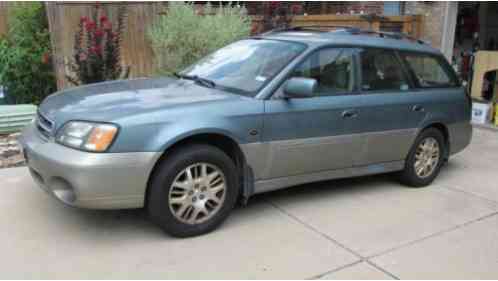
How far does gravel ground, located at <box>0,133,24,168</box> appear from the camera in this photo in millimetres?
5520

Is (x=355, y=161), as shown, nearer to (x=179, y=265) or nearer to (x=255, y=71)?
(x=255, y=71)

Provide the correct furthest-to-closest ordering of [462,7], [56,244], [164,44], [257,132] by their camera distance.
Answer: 1. [462,7]
2. [164,44]
3. [257,132]
4. [56,244]

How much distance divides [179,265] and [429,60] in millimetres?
3572

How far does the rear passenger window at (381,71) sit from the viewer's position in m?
4.74

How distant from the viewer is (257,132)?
13.3 feet

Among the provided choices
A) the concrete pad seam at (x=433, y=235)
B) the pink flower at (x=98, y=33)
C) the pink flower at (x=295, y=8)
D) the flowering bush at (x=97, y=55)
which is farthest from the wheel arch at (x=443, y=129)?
the pink flower at (x=295, y=8)

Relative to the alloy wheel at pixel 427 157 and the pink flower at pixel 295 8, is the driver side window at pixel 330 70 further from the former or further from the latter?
the pink flower at pixel 295 8

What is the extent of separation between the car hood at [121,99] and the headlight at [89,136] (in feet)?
0.21

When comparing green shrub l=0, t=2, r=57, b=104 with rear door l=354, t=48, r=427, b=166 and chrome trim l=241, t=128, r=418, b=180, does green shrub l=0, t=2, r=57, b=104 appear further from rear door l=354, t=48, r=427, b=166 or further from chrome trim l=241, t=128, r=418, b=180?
rear door l=354, t=48, r=427, b=166

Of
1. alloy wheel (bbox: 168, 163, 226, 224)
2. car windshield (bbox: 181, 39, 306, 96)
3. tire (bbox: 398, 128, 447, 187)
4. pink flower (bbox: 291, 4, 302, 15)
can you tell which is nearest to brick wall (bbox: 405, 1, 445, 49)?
pink flower (bbox: 291, 4, 302, 15)

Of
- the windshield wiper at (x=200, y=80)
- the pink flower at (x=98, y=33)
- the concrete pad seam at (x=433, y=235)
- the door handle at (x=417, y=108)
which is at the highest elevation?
the pink flower at (x=98, y=33)

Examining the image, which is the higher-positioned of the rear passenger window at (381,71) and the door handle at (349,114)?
the rear passenger window at (381,71)

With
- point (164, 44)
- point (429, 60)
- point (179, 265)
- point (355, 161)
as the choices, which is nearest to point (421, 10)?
point (429, 60)

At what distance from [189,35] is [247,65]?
3.42 metres
